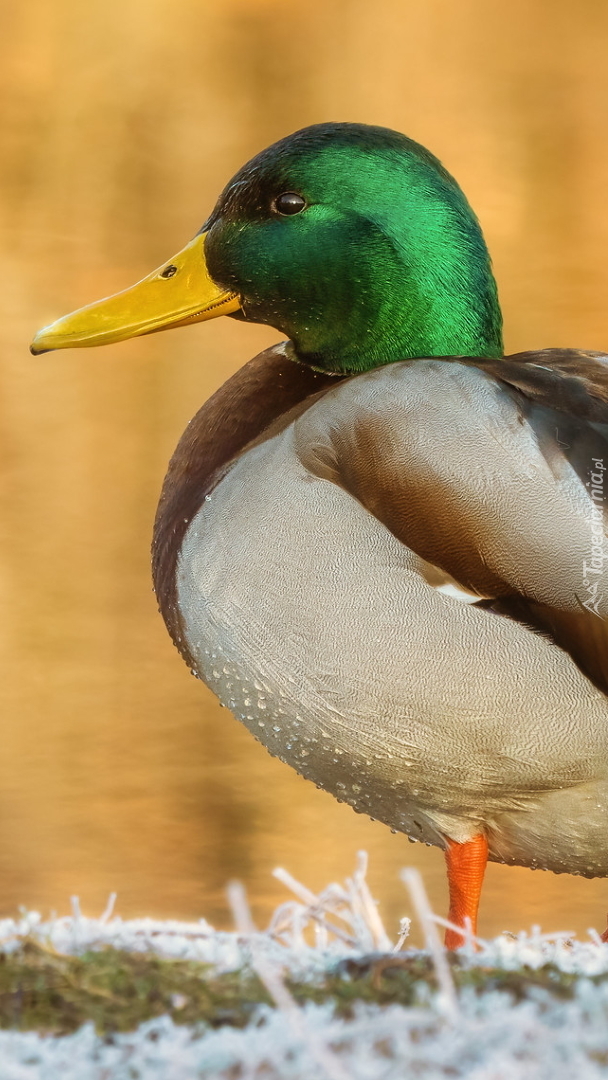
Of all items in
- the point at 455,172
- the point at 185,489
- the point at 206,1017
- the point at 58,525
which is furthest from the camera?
the point at 455,172

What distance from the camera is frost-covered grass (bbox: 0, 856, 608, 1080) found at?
0.96 metres

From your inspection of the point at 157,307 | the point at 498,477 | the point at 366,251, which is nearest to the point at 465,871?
the point at 498,477

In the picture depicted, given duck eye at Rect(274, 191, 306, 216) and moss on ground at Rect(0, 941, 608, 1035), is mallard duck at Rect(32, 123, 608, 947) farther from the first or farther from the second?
moss on ground at Rect(0, 941, 608, 1035)

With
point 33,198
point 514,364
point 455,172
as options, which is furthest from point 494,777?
point 33,198

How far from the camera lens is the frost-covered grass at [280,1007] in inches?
37.8

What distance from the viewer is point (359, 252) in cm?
260

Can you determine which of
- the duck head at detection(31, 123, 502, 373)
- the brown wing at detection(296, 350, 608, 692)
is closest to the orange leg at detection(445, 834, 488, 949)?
the brown wing at detection(296, 350, 608, 692)

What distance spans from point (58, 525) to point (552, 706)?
4.07 meters

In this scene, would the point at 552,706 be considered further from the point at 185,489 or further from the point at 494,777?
the point at 185,489

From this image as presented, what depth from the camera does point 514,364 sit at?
2.24 meters

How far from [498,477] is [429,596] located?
0.20 metres

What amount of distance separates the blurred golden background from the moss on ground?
4.44m

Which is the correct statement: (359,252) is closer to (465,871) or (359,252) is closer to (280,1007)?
(465,871)

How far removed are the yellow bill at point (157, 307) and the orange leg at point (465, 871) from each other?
1.04 m
